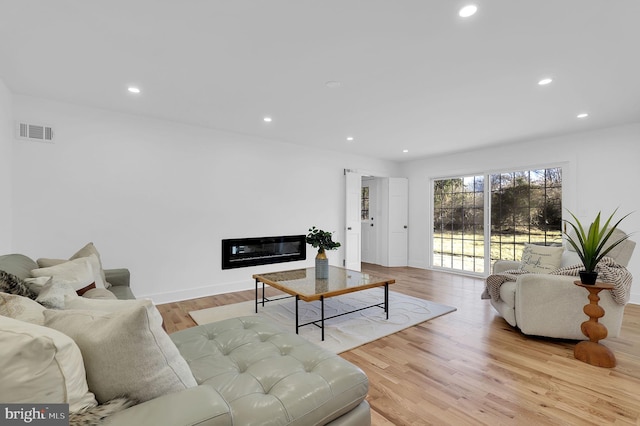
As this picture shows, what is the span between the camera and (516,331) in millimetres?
3025

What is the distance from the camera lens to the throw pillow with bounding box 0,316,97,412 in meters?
0.68

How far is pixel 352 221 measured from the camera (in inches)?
236

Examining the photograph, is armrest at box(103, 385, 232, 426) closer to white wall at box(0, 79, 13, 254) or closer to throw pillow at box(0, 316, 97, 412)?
A: throw pillow at box(0, 316, 97, 412)

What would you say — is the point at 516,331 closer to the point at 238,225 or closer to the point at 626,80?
the point at 626,80

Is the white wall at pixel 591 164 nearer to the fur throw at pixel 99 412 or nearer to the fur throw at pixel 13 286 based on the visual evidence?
the fur throw at pixel 99 412

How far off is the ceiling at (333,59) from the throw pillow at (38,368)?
189 centimetres

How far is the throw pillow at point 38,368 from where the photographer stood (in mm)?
680

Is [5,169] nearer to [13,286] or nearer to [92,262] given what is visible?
[92,262]

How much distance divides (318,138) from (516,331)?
3.67 m

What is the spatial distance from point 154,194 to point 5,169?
1358mm

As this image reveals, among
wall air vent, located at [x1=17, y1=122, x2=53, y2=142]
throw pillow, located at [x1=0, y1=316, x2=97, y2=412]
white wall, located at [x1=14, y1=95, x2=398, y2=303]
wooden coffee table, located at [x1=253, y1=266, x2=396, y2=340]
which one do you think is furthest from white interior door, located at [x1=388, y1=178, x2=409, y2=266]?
throw pillow, located at [x1=0, y1=316, x2=97, y2=412]

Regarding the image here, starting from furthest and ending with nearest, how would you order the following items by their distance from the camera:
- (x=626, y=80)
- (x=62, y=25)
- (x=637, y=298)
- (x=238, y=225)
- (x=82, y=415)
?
(x=238, y=225), (x=637, y=298), (x=626, y=80), (x=62, y=25), (x=82, y=415)

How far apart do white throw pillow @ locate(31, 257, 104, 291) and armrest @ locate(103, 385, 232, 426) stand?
5.53 feet

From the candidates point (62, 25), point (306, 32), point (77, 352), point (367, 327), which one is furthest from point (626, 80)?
point (62, 25)
